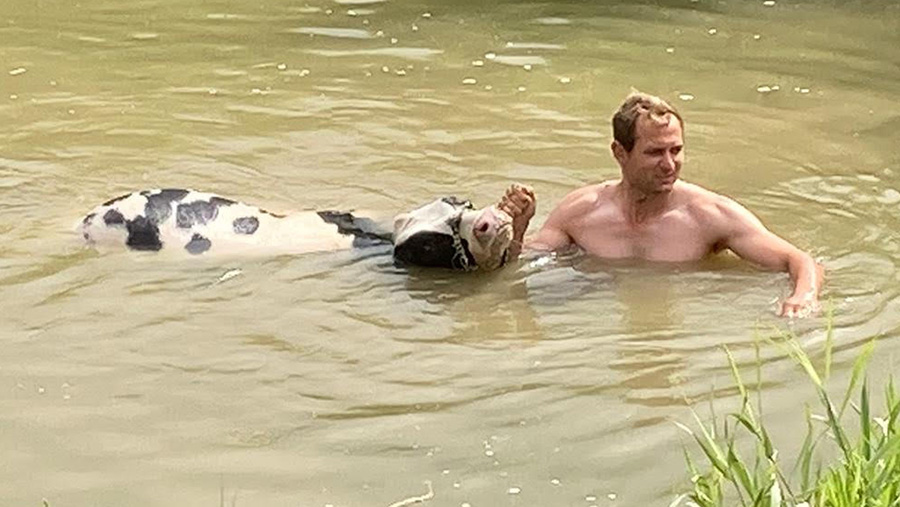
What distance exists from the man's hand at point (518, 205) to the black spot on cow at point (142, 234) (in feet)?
3.99

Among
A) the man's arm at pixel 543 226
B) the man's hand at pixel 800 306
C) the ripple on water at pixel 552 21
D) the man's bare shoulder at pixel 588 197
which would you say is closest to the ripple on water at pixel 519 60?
the ripple on water at pixel 552 21

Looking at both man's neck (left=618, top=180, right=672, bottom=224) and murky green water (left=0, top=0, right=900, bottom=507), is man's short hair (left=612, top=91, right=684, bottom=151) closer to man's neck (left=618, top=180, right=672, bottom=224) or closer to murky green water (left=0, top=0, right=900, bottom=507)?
man's neck (left=618, top=180, right=672, bottom=224)

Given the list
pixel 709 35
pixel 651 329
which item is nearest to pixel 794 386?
pixel 651 329

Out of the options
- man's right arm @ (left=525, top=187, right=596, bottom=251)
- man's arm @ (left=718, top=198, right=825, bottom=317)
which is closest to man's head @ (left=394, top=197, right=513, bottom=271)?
man's right arm @ (left=525, top=187, right=596, bottom=251)

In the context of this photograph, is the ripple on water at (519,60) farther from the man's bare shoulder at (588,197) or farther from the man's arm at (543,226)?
the man's bare shoulder at (588,197)

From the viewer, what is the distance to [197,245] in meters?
5.27

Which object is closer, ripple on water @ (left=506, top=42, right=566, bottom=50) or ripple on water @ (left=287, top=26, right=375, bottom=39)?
ripple on water @ (left=506, top=42, right=566, bottom=50)

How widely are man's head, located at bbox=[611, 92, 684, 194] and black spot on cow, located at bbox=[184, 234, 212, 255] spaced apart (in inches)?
57.2

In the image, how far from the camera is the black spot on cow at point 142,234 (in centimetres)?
526

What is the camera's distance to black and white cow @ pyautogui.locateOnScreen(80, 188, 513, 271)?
5082 mm

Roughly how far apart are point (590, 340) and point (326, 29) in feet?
16.3

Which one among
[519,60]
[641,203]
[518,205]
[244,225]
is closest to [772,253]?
[641,203]

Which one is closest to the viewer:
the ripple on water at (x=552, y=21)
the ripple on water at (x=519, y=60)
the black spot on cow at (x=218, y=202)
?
the black spot on cow at (x=218, y=202)

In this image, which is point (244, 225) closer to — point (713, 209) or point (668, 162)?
point (668, 162)
